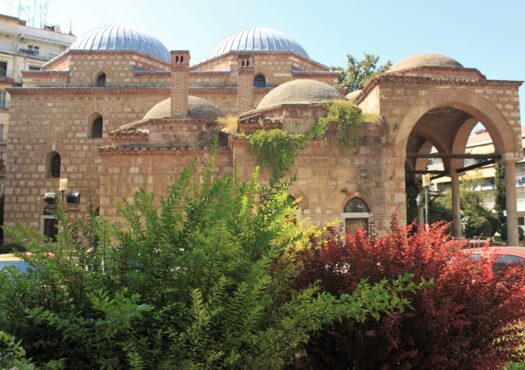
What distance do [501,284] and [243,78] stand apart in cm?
1431

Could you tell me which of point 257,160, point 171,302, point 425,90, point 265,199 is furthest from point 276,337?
point 425,90

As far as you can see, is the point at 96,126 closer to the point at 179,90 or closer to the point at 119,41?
the point at 119,41

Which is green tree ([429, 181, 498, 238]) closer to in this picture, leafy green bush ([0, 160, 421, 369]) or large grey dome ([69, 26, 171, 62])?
large grey dome ([69, 26, 171, 62])

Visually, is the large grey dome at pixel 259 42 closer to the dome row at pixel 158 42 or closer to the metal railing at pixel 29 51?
the dome row at pixel 158 42

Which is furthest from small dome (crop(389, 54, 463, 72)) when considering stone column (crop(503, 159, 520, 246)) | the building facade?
the building facade

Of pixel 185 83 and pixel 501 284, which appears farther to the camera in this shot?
pixel 185 83

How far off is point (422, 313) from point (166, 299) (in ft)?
6.67

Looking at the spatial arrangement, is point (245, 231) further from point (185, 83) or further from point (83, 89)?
point (83, 89)

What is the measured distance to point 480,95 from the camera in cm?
1411

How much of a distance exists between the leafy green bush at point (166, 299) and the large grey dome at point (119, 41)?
22.4m

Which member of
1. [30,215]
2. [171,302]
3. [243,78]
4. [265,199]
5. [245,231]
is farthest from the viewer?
[30,215]

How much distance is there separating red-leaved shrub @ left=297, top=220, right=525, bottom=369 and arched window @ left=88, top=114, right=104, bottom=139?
766 inches

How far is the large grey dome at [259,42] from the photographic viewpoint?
2498 cm

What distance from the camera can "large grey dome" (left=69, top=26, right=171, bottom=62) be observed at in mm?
23688
